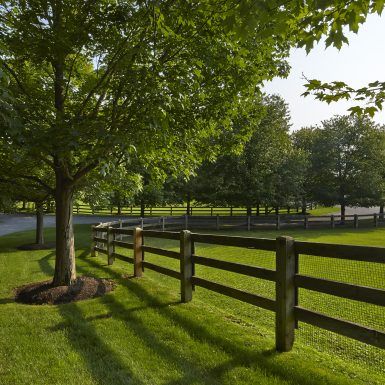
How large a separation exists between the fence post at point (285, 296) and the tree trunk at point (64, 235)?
17.1 feet

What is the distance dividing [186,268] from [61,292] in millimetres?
2647

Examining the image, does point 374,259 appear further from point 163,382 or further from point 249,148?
point 249,148

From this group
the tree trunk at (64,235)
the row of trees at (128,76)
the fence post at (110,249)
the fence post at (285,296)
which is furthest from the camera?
the fence post at (110,249)

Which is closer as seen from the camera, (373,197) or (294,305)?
(294,305)

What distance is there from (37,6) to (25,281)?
6332 mm

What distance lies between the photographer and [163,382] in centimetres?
420

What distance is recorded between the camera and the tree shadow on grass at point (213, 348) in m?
4.26

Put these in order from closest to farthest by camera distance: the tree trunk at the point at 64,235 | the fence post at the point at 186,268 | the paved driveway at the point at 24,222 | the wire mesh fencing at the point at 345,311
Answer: the wire mesh fencing at the point at 345,311 → the fence post at the point at 186,268 → the tree trunk at the point at 64,235 → the paved driveway at the point at 24,222

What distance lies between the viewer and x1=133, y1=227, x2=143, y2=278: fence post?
1005cm

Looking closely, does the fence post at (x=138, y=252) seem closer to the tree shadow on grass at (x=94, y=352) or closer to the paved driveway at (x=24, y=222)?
the tree shadow on grass at (x=94, y=352)

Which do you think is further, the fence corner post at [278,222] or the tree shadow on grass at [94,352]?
the fence corner post at [278,222]

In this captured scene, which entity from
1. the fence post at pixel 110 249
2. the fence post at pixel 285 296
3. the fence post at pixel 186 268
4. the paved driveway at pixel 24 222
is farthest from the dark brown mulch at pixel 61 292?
the paved driveway at pixel 24 222

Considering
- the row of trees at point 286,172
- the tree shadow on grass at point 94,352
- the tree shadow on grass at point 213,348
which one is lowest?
the tree shadow on grass at point 94,352

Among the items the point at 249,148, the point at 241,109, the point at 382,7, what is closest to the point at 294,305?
the point at 382,7
